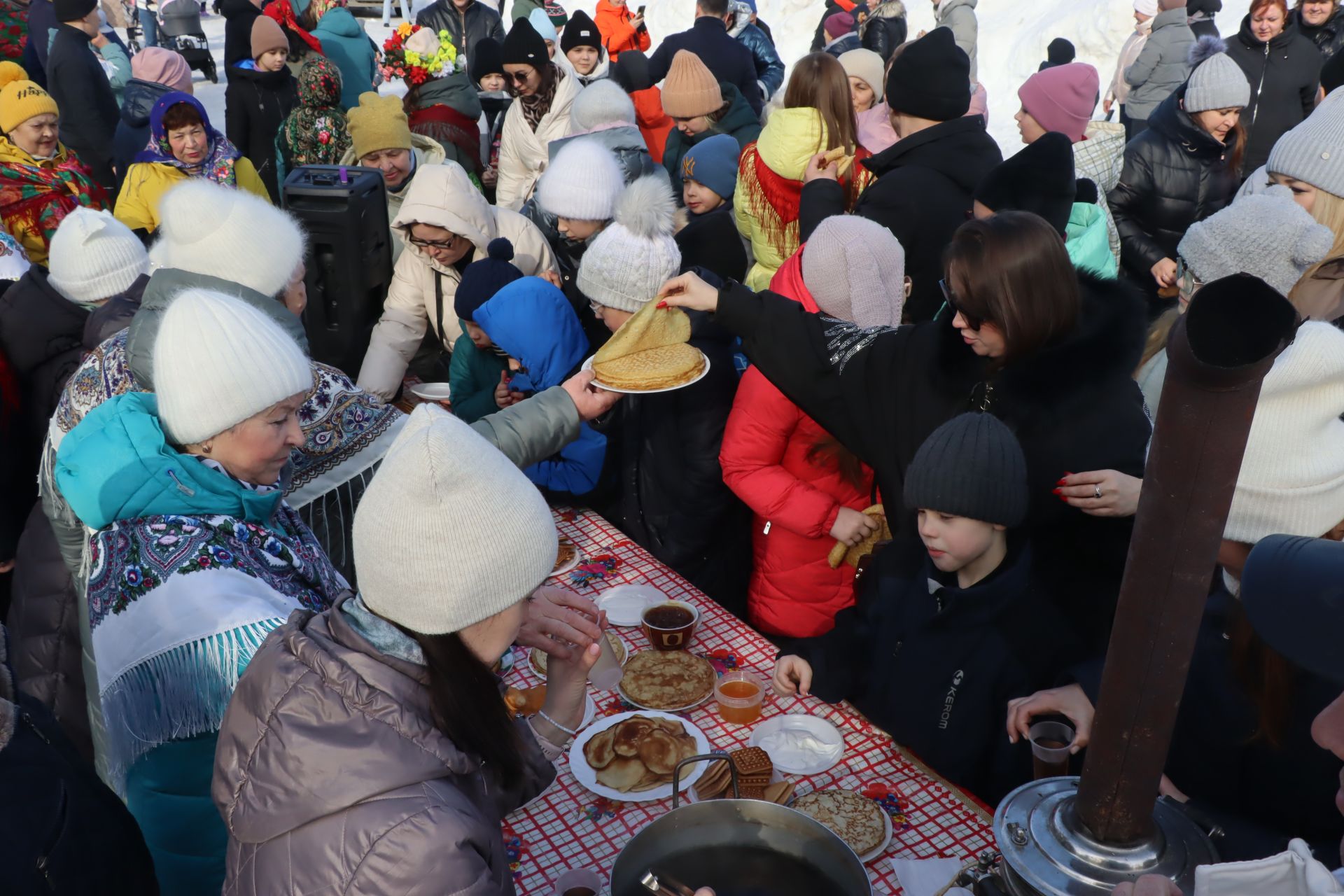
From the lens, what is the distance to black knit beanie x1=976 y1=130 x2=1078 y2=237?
3.41m

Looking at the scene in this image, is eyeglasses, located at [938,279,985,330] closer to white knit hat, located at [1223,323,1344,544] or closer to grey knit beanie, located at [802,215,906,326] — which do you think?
grey knit beanie, located at [802,215,906,326]

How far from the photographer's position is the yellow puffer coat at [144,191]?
529cm

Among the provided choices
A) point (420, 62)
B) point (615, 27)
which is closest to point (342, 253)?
point (420, 62)

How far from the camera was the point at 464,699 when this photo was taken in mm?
1388

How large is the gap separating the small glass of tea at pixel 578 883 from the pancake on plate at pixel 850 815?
0.42 metres

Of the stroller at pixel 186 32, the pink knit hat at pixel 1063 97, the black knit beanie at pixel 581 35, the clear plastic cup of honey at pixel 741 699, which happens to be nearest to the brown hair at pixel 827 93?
the pink knit hat at pixel 1063 97

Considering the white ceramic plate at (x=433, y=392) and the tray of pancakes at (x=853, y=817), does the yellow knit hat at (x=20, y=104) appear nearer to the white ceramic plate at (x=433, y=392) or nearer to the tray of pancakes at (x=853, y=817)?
the white ceramic plate at (x=433, y=392)

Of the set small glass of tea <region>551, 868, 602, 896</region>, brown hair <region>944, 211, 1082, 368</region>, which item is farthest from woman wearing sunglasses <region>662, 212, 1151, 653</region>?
small glass of tea <region>551, 868, 602, 896</region>

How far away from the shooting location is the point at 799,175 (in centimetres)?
464

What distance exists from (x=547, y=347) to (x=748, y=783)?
181 centimetres

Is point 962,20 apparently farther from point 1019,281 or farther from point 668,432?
point 1019,281

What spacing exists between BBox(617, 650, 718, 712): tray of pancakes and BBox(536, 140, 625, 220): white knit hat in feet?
7.48

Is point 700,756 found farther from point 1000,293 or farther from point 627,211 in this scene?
point 627,211

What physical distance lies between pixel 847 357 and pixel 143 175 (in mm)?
4471
